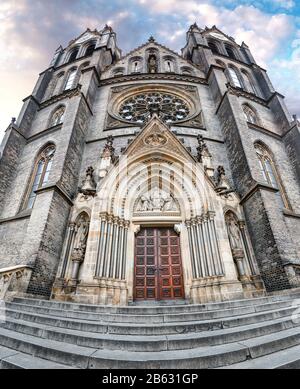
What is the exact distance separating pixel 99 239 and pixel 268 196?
6390 mm

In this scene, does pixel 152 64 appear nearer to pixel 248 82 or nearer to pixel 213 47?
pixel 213 47

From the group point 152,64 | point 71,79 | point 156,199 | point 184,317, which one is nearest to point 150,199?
point 156,199

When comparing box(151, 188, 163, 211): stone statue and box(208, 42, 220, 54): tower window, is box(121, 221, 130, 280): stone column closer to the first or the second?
box(151, 188, 163, 211): stone statue

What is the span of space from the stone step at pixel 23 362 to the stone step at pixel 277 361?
172cm

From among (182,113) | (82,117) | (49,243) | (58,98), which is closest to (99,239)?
(49,243)

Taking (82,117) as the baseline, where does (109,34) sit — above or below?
above

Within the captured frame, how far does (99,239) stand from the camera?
7.49 m

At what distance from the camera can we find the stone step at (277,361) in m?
1.85

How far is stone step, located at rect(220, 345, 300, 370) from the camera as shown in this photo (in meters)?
1.85


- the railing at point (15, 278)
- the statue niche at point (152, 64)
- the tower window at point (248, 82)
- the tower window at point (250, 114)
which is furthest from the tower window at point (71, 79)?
the railing at point (15, 278)

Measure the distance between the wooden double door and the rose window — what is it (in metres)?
7.55

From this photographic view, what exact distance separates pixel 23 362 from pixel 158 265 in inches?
241
